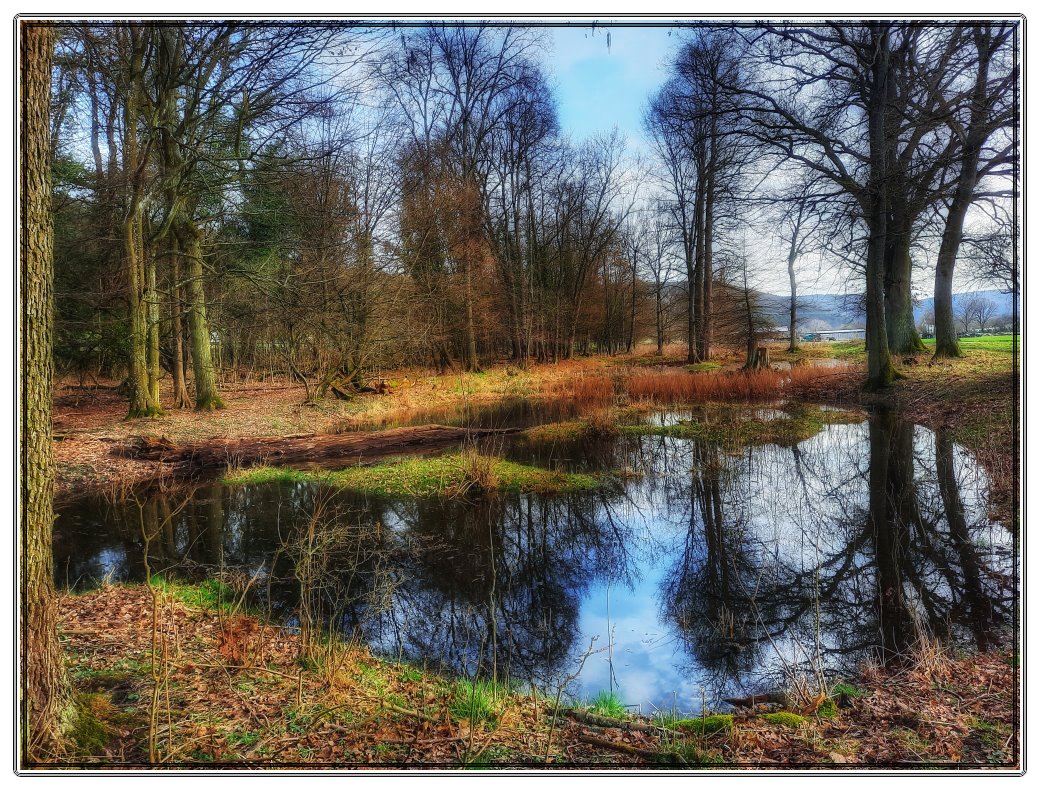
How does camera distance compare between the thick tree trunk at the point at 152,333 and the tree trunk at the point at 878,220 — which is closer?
the tree trunk at the point at 878,220

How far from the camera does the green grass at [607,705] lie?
2613 mm

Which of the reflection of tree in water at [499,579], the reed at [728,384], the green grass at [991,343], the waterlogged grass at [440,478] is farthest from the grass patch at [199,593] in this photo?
the reed at [728,384]

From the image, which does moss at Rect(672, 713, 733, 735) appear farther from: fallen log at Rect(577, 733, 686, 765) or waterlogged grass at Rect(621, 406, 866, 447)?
waterlogged grass at Rect(621, 406, 866, 447)

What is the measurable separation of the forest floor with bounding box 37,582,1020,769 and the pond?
0.29m

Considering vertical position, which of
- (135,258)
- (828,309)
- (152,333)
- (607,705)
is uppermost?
(135,258)

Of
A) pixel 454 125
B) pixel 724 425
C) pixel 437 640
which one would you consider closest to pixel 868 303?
pixel 724 425

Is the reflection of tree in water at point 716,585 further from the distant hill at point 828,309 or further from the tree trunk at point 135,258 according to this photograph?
the tree trunk at point 135,258

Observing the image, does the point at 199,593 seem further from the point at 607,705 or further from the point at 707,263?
the point at 707,263

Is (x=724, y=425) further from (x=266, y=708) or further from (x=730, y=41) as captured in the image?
(x=266, y=708)

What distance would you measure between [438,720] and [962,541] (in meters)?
4.42

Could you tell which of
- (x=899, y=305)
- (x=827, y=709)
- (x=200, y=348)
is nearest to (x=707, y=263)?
(x=899, y=305)

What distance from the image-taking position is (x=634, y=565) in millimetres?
4621

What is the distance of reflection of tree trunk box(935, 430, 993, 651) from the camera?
11.0ft

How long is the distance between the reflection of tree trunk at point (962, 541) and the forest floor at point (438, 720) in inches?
21.6
